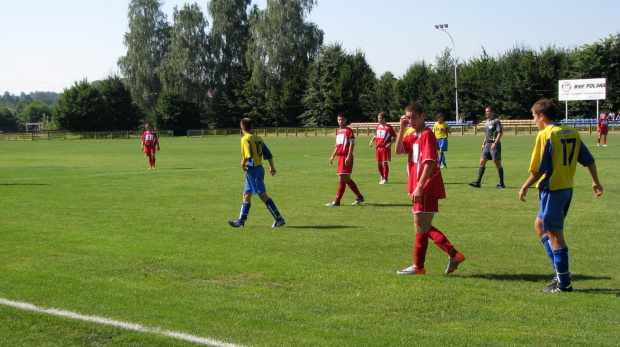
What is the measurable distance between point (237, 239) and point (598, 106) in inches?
2358

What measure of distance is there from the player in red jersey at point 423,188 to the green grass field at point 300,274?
250 millimetres

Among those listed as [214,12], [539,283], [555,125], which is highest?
[214,12]

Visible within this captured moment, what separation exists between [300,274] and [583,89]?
60.1 m

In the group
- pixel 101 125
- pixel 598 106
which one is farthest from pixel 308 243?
pixel 101 125

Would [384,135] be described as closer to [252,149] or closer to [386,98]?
[252,149]

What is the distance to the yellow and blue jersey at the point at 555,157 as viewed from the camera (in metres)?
6.24

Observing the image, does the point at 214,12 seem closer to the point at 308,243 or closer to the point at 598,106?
the point at 598,106

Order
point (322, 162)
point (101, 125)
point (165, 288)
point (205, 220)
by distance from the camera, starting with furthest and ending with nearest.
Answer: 1. point (101, 125)
2. point (322, 162)
3. point (205, 220)
4. point (165, 288)

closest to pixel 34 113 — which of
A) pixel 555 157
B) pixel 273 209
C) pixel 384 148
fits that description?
pixel 384 148

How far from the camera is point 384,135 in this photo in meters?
18.4

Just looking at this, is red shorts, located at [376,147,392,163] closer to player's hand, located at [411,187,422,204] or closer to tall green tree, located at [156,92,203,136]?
player's hand, located at [411,187,422,204]

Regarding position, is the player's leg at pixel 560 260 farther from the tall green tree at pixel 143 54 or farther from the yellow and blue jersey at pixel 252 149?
the tall green tree at pixel 143 54

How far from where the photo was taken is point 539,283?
6.75 m

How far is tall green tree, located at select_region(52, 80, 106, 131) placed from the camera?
3169 inches
